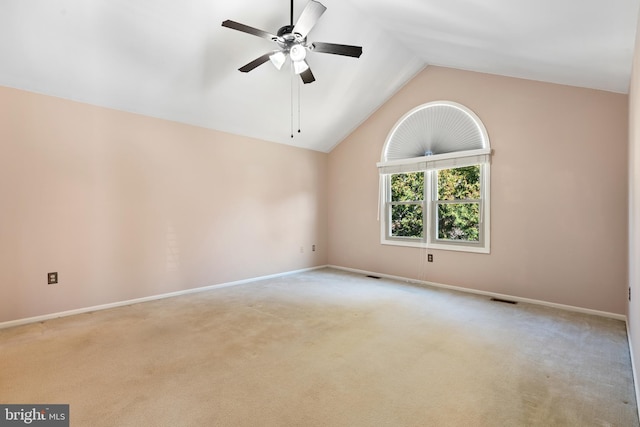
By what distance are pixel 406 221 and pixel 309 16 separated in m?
3.73

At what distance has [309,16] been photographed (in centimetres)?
244

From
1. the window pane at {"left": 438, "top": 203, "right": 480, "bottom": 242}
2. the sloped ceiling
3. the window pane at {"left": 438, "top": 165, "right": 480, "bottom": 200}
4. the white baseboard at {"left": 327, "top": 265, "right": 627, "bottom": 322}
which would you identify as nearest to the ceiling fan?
the sloped ceiling

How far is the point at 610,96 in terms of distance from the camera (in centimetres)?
346

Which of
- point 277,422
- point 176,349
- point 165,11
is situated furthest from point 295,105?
point 277,422

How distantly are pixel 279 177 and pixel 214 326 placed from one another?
10.0 feet

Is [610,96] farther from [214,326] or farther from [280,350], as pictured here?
[214,326]

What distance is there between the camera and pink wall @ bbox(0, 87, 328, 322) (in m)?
3.23

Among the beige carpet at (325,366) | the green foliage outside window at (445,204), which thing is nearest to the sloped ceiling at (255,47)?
the green foliage outside window at (445,204)

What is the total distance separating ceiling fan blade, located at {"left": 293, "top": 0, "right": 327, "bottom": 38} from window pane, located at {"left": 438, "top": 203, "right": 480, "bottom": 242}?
134 inches

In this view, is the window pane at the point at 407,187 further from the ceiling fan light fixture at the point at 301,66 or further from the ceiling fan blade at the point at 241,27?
the ceiling fan blade at the point at 241,27

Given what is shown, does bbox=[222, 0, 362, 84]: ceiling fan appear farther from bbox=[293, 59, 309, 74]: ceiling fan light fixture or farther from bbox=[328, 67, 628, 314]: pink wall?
bbox=[328, 67, 628, 314]: pink wall

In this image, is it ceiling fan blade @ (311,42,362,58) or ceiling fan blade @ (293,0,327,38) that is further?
ceiling fan blade @ (311,42,362,58)

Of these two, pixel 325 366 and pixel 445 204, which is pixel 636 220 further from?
pixel 445 204

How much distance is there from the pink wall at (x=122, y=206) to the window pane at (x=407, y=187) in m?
1.99
